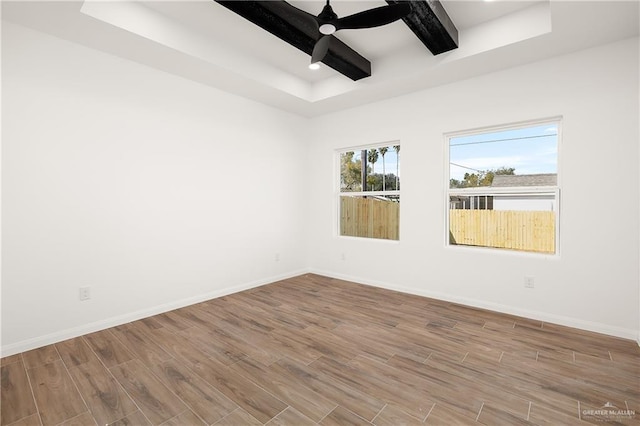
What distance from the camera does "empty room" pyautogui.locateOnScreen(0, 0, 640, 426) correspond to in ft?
6.85

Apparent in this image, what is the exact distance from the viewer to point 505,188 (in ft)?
11.5

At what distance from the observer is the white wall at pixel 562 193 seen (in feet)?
9.23

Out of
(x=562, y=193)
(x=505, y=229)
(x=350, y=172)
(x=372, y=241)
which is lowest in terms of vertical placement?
(x=372, y=241)

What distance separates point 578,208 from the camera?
9.88 ft

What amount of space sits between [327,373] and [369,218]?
2.82 metres

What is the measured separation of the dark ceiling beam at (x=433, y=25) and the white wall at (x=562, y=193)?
2.48 feet

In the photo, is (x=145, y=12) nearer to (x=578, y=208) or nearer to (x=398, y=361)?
Answer: (x=398, y=361)

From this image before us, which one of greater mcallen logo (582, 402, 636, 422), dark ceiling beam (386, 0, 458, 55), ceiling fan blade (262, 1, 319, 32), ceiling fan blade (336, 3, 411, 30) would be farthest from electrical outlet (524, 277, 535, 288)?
ceiling fan blade (262, 1, 319, 32)

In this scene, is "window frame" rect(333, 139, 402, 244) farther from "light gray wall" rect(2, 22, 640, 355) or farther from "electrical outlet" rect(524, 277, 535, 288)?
"electrical outlet" rect(524, 277, 535, 288)

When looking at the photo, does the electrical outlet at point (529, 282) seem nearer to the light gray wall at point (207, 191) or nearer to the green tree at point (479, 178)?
the light gray wall at point (207, 191)

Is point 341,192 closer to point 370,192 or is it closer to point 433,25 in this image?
point 370,192

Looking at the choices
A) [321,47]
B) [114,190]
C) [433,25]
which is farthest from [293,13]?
[114,190]

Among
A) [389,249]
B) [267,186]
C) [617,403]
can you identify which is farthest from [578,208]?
[267,186]

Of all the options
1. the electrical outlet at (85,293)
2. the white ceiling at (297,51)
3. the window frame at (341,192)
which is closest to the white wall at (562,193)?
the window frame at (341,192)
